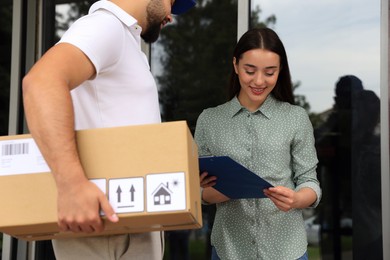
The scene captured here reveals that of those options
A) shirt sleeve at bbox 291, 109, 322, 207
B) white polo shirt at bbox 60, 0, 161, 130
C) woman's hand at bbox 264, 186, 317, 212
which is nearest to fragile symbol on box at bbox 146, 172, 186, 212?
white polo shirt at bbox 60, 0, 161, 130

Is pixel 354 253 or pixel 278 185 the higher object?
pixel 278 185

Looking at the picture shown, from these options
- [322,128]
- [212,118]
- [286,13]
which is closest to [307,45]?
[286,13]

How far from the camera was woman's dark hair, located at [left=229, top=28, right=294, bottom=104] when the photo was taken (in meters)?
2.03

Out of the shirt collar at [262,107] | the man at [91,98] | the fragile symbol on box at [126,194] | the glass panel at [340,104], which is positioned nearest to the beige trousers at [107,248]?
the man at [91,98]

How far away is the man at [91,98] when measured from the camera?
1153mm

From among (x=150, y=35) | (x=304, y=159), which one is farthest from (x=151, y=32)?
(x=304, y=159)

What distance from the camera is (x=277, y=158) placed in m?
2.00

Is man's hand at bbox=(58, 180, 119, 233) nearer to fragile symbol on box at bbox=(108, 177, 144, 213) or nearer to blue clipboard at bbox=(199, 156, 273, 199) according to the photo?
fragile symbol on box at bbox=(108, 177, 144, 213)

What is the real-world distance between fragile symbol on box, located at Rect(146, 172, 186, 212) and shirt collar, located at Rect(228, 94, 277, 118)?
0.90 metres

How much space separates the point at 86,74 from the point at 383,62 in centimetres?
208

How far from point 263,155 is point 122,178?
0.85 metres

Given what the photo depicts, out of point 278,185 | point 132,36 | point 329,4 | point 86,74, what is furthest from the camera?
point 329,4

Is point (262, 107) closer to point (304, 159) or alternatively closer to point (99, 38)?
point (304, 159)

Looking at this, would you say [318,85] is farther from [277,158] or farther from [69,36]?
[69,36]
